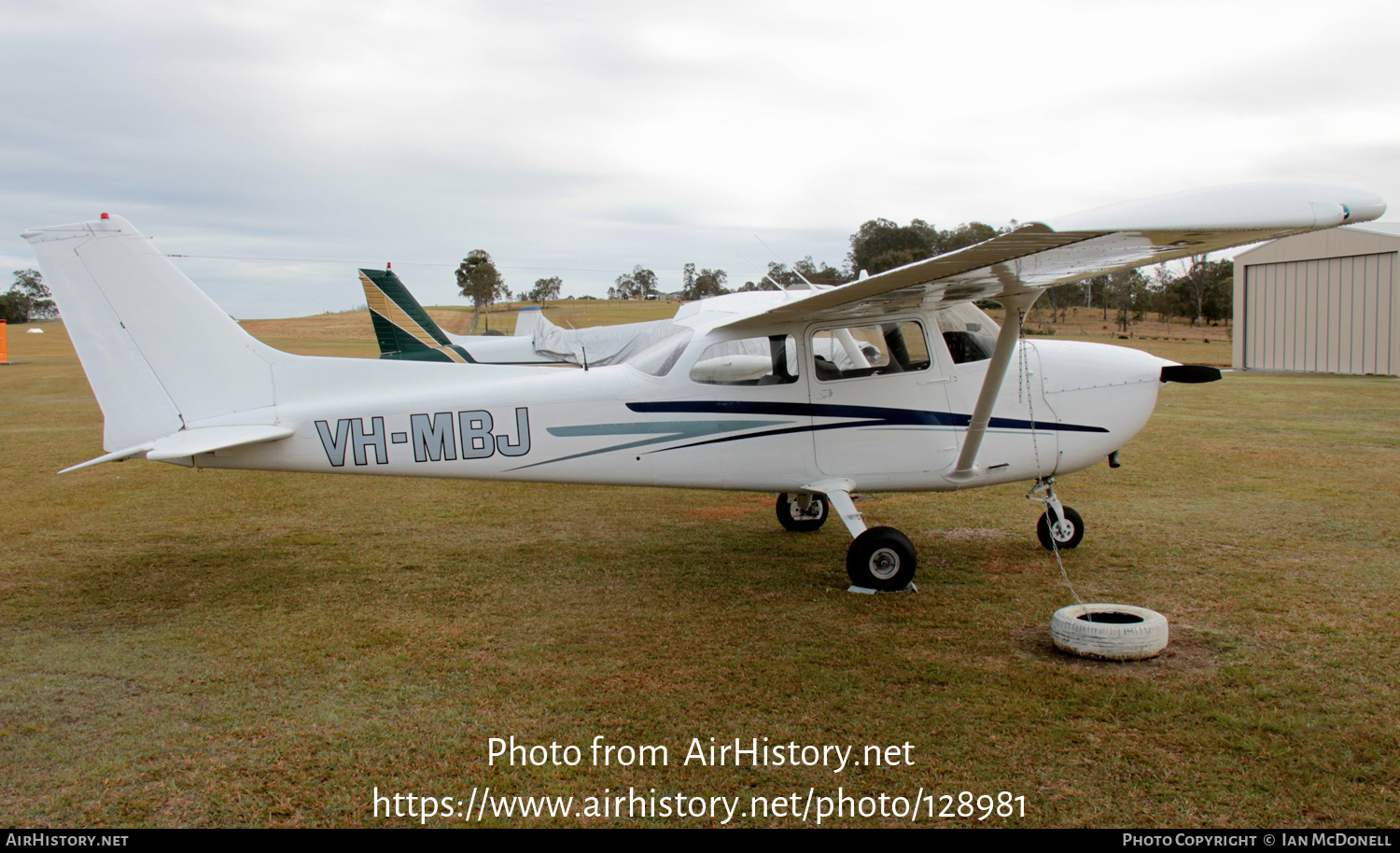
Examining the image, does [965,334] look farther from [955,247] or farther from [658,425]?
[955,247]

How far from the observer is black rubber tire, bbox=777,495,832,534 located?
7566 millimetres

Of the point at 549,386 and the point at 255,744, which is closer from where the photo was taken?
the point at 255,744

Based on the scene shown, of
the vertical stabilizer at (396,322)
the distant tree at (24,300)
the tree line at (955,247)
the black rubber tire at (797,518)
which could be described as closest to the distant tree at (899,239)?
the tree line at (955,247)

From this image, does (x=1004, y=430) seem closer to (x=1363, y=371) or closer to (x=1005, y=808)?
(x=1005, y=808)

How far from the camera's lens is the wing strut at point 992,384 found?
17.2 ft

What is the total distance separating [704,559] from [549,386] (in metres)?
1.87

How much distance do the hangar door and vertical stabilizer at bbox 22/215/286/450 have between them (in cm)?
2974

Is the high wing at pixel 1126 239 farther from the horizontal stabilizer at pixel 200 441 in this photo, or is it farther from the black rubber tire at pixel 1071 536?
the horizontal stabilizer at pixel 200 441

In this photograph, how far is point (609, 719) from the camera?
375cm

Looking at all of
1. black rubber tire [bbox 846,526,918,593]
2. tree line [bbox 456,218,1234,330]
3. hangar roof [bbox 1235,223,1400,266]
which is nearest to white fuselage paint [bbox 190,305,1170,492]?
black rubber tire [bbox 846,526,918,593]

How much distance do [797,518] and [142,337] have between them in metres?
5.25

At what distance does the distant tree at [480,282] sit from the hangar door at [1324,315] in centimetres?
4703

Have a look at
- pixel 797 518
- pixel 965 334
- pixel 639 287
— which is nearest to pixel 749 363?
pixel 965 334

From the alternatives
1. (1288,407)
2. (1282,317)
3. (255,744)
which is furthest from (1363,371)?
(255,744)
